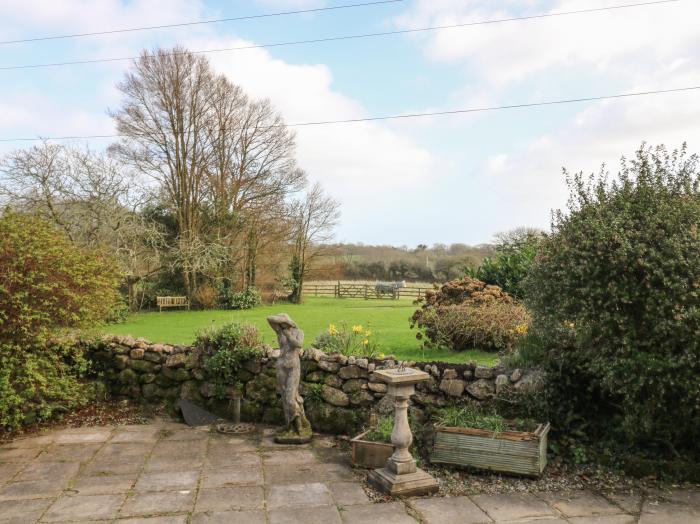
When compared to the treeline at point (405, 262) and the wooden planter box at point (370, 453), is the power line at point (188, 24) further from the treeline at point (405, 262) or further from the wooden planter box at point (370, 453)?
the treeline at point (405, 262)

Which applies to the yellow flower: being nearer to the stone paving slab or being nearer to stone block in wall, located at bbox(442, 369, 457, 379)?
stone block in wall, located at bbox(442, 369, 457, 379)

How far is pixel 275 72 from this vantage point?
11727 mm

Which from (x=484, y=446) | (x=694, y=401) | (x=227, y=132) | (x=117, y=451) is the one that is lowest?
(x=117, y=451)

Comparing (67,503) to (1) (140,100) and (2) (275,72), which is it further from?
(1) (140,100)

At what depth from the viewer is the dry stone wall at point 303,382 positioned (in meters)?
6.02

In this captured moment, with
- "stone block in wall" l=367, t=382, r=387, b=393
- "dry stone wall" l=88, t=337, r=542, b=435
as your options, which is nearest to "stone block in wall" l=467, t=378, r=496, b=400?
"dry stone wall" l=88, t=337, r=542, b=435

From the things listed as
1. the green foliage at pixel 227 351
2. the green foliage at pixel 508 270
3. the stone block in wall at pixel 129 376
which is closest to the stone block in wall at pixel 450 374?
the green foliage at pixel 227 351

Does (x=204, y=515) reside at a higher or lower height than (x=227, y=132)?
lower

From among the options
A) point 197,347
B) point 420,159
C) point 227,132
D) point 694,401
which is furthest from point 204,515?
point 227,132

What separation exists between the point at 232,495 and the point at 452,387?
2.66 metres

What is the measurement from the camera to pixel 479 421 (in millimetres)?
5395

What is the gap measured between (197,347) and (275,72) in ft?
22.8

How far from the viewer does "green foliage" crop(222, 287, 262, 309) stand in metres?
21.3

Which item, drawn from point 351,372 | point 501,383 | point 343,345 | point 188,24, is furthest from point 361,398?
point 188,24
